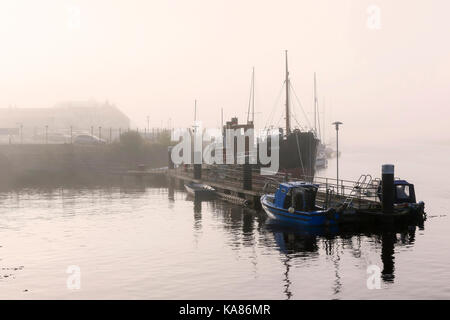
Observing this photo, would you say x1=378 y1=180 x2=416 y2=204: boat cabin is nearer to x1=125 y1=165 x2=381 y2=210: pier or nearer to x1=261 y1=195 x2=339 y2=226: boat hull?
x1=125 y1=165 x2=381 y2=210: pier

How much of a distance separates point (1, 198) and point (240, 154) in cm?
3970

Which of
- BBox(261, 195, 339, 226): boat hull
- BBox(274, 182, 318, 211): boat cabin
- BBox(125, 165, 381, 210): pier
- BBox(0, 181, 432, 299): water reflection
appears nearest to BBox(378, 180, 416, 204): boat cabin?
BBox(125, 165, 381, 210): pier

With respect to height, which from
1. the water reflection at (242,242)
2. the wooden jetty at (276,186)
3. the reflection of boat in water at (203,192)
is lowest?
the water reflection at (242,242)

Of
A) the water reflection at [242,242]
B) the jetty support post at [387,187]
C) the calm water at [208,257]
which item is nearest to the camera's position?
the calm water at [208,257]

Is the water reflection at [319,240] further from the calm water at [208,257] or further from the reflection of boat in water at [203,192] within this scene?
the reflection of boat in water at [203,192]

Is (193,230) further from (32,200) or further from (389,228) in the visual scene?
(32,200)

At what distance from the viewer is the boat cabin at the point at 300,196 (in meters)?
43.9

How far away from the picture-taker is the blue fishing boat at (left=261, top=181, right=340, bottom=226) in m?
42.3

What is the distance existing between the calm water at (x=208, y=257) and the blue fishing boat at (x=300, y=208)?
0.94 m

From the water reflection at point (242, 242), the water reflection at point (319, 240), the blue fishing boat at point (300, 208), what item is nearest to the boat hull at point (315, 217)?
the blue fishing boat at point (300, 208)

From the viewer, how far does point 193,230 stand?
4453cm

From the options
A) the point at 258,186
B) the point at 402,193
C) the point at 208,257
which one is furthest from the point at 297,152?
the point at 208,257

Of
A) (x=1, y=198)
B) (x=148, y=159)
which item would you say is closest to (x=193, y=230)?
(x=1, y=198)

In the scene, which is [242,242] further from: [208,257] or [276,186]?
[276,186]
